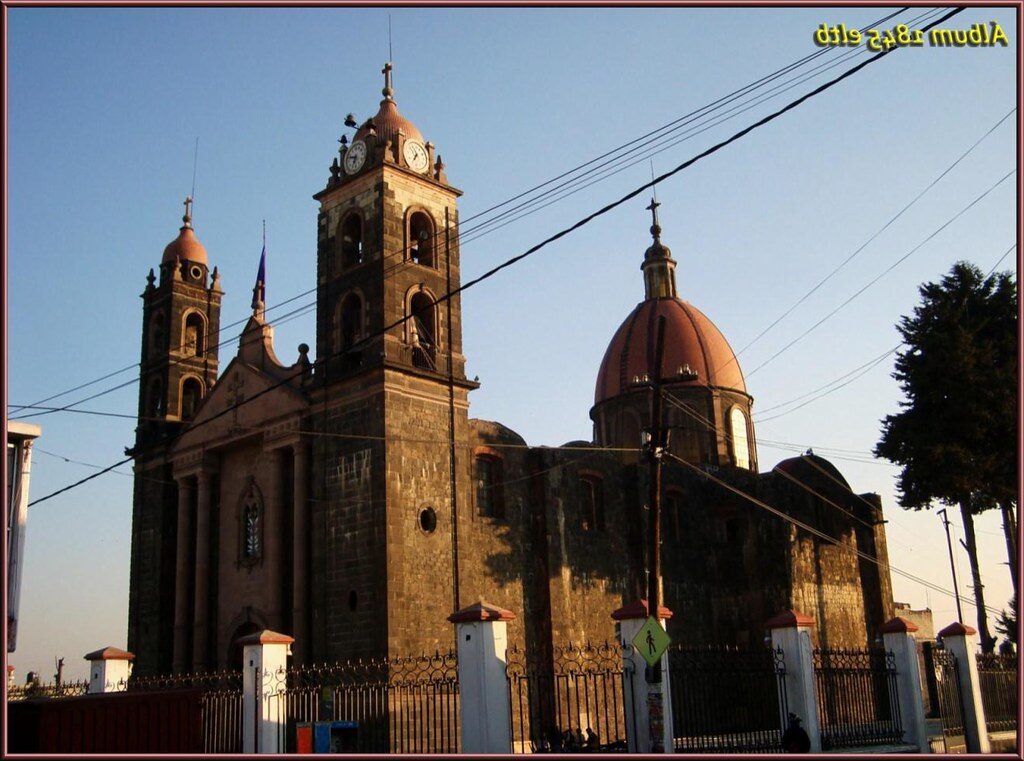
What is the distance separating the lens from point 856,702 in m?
19.2

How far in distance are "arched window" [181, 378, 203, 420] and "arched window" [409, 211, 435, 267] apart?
28.2ft

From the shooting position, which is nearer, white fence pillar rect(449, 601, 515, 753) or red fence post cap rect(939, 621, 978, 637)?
white fence pillar rect(449, 601, 515, 753)

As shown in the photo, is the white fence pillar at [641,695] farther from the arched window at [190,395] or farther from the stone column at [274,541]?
the arched window at [190,395]

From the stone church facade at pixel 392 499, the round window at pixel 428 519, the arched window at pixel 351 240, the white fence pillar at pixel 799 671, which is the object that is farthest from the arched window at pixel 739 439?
the white fence pillar at pixel 799 671

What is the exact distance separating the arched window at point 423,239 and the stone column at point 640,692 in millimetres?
13103

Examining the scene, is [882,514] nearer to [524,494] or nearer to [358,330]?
[524,494]

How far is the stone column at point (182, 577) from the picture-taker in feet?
88.7

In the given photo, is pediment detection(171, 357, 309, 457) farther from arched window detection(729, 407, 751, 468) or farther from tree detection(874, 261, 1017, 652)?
arched window detection(729, 407, 751, 468)

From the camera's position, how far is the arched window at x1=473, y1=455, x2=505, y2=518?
26.6 m

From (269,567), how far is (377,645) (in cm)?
432

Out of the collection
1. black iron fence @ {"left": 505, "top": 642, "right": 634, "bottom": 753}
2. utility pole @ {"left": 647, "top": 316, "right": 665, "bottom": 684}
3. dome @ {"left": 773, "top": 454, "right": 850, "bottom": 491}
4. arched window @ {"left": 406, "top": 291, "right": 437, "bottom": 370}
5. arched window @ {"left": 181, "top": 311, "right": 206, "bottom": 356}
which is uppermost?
arched window @ {"left": 181, "top": 311, "right": 206, "bottom": 356}

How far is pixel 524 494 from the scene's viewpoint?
27547 mm

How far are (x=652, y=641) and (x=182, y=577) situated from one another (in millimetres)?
17228

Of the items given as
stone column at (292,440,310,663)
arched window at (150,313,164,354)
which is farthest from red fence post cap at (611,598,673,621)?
arched window at (150,313,164,354)
